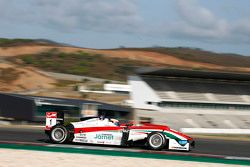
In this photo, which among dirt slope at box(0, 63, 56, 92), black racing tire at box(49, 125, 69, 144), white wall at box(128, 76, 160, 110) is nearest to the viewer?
black racing tire at box(49, 125, 69, 144)

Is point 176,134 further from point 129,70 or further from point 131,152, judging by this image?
point 129,70

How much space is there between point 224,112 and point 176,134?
27045 millimetres

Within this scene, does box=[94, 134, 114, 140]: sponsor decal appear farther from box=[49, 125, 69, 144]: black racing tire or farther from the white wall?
the white wall

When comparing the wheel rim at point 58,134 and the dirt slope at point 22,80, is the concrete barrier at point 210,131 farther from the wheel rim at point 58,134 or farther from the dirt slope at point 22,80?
the dirt slope at point 22,80

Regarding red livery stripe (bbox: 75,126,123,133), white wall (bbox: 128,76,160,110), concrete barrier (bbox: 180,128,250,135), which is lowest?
red livery stripe (bbox: 75,126,123,133)

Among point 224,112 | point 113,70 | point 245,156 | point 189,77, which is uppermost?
point 113,70

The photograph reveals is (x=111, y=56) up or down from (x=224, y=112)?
up

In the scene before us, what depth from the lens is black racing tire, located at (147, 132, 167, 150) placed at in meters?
12.2

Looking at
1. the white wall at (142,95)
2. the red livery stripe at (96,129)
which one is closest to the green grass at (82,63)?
the white wall at (142,95)

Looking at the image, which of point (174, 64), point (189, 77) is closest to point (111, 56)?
point (174, 64)

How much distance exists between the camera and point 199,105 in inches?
1495

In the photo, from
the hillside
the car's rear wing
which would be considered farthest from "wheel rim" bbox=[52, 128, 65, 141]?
the hillside

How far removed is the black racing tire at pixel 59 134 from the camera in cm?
1270

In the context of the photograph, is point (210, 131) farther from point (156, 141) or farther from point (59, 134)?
point (59, 134)
